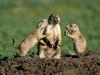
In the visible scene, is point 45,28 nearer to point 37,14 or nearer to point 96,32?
point 96,32

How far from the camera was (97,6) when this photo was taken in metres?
37.7

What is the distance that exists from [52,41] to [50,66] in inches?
23.7

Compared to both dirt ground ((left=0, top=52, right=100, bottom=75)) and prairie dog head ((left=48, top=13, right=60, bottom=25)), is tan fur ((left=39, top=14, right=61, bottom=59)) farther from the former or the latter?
dirt ground ((left=0, top=52, right=100, bottom=75))

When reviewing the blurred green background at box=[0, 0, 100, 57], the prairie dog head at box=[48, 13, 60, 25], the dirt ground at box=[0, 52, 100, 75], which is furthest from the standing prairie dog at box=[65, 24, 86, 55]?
the blurred green background at box=[0, 0, 100, 57]

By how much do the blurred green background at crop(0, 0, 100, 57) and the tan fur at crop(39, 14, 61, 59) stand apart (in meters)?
8.95

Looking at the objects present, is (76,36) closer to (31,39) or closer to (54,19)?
(54,19)

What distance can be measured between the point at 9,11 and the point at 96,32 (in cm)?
1329

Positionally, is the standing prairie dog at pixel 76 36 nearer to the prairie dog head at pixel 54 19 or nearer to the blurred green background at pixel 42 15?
the prairie dog head at pixel 54 19

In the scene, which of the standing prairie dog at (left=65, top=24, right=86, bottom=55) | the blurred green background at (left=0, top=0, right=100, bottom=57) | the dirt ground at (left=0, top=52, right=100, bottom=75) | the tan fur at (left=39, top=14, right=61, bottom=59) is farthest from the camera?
the blurred green background at (left=0, top=0, right=100, bottom=57)

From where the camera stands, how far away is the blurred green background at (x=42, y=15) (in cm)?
2417

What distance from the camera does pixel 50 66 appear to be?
1103 cm

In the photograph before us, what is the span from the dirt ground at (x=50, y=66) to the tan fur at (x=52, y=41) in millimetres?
225

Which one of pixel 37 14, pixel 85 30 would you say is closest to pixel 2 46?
pixel 85 30

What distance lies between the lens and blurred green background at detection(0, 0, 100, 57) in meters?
24.2
